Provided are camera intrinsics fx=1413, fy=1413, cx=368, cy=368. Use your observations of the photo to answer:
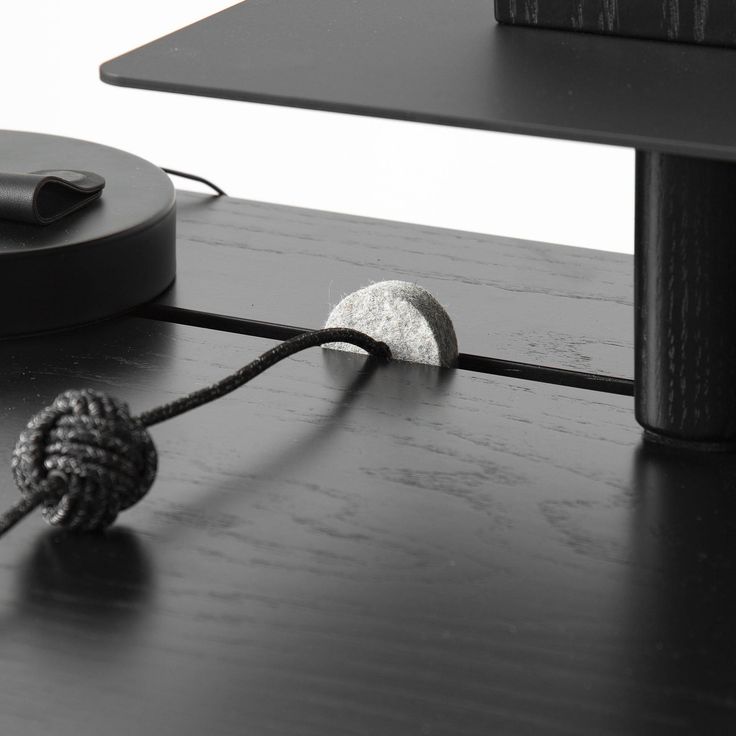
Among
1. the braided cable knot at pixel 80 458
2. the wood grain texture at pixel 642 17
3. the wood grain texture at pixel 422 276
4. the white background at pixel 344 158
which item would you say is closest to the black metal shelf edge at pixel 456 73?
the wood grain texture at pixel 642 17

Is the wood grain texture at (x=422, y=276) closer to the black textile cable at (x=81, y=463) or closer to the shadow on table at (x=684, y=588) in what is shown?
the shadow on table at (x=684, y=588)

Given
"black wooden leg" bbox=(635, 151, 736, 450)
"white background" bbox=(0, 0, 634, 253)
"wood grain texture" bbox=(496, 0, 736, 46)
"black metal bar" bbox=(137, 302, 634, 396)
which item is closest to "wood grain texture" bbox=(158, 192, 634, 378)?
"black metal bar" bbox=(137, 302, 634, 396)

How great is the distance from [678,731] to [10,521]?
28cm

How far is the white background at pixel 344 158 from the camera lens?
266 cm

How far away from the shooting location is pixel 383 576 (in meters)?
0.59

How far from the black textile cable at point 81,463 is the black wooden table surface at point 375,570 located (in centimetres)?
2

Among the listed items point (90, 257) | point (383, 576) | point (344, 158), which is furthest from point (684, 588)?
point (344, 158)

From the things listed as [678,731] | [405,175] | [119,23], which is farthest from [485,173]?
[678,731]

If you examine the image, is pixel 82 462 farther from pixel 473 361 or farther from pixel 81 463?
pixel 473 361

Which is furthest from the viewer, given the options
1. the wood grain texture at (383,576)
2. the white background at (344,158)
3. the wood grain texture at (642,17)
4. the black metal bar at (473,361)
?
the white background at (344,158)

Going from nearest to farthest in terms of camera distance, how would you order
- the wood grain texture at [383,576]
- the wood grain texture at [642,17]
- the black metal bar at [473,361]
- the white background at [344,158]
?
the wood grain texture at [383,576] → the wood grain texture at [642,17] → the black metal bar at [473,361] → the white background at [344,158]

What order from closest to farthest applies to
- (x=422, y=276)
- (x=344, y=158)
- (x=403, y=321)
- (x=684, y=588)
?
(x=684, y=588) → (x=403, y=321) → (x=422, y=276) → (x=344, y=158)

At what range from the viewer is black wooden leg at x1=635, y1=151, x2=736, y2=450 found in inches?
25.8

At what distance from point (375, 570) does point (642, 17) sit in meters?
0.28
